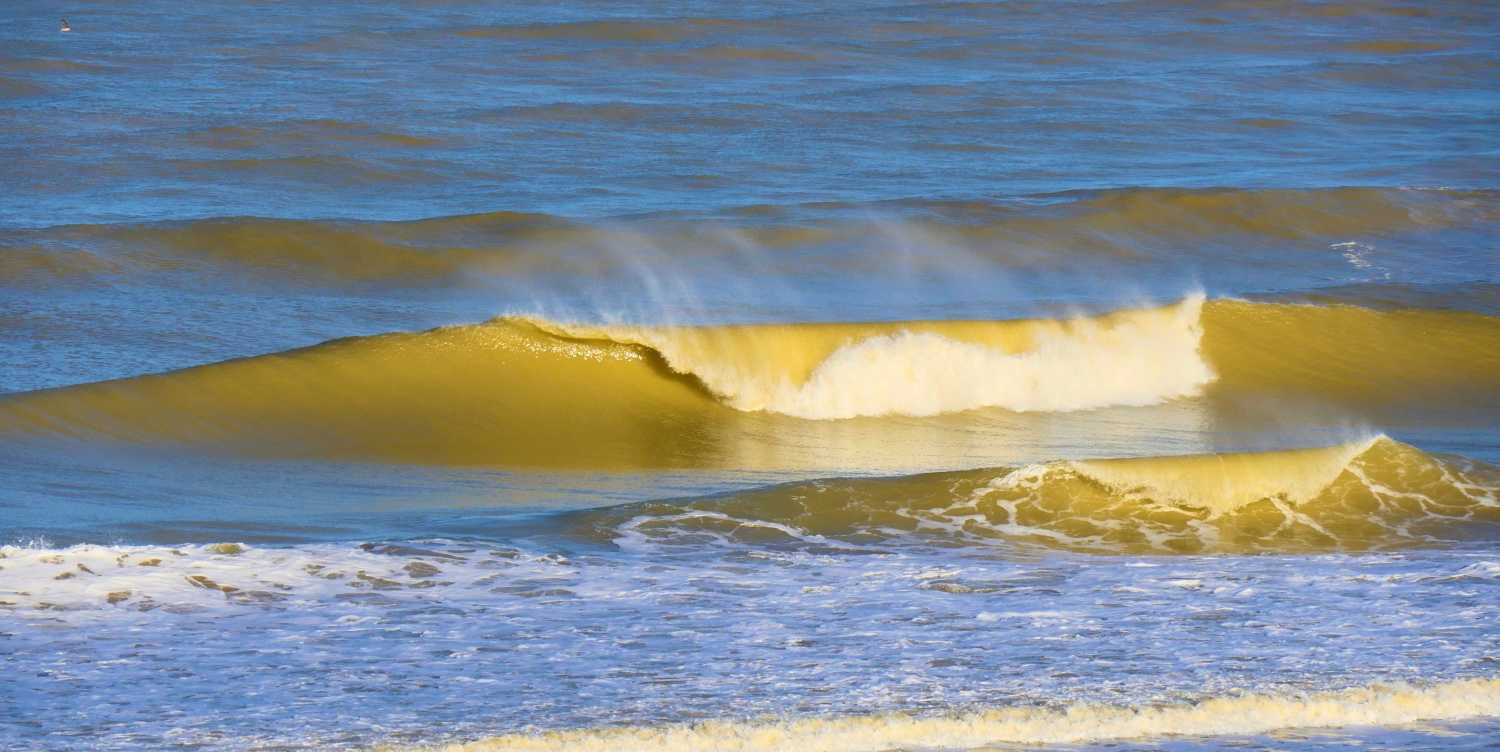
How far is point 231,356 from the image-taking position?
9.34 metres

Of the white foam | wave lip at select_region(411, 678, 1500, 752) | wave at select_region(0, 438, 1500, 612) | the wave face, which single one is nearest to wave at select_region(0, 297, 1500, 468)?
the white foam

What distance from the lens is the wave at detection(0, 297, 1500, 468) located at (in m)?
8.27

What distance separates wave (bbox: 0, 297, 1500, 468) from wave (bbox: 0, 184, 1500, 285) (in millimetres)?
2584

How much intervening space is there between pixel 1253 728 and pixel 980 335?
6.11m

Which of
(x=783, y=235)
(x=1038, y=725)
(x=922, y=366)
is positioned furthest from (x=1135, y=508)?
(x=783, y=235)

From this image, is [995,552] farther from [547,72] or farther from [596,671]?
[547,72]

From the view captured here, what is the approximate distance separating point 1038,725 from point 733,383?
562 cm

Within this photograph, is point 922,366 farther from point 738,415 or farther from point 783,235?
point 783,235

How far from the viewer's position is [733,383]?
9508 millimetres

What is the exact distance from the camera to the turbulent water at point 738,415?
4320 millimetres

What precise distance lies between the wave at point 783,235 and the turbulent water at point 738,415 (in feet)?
0.23

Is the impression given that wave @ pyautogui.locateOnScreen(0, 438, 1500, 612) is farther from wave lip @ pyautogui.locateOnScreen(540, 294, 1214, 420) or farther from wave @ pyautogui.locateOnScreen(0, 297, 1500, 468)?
wave lip @ pyautogui.locateOnScreen(540, 294, 1214, 420)

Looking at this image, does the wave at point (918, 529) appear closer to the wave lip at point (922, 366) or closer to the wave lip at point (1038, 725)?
the wave lip at point (1038, 725)

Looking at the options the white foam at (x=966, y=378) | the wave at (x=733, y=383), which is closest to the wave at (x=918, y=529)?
the wave at (x=733, y=383)
